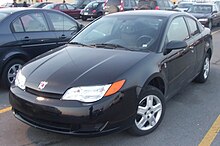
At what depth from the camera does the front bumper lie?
3035 mm

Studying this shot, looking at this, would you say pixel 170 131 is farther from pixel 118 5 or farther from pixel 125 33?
pixel 118 5

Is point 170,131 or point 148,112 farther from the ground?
point 148,112

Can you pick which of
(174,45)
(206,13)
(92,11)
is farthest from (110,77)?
(92,11)

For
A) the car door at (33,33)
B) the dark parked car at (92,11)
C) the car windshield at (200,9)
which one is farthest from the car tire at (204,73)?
the dark parked car at (92,11)

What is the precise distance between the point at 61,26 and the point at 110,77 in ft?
11.4

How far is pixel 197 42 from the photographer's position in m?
5.18

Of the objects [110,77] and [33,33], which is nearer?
[110,77]

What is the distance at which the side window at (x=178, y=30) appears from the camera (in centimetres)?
437

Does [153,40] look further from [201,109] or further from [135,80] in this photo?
[201,109]

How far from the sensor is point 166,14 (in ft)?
15.2

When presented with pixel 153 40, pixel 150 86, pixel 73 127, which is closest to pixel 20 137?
pixel 73 127

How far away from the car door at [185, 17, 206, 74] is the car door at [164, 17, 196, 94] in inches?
6.8

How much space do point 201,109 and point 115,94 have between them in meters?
1.98

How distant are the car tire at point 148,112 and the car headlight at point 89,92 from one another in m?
0.50
